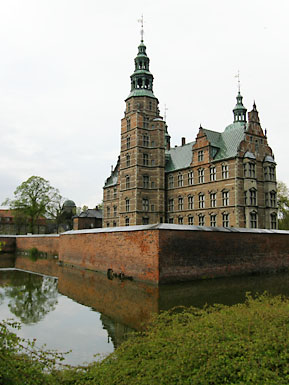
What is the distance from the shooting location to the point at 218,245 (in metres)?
20.5

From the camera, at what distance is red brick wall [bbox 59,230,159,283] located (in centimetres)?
1806

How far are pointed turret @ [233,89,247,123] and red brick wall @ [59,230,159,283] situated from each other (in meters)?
30.1

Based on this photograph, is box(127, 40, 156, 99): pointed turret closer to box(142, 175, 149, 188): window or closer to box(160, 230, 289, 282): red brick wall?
box(142, 175, 149, 188): window

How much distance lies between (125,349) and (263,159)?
28513mm

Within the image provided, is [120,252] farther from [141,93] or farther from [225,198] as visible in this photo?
[141,93]

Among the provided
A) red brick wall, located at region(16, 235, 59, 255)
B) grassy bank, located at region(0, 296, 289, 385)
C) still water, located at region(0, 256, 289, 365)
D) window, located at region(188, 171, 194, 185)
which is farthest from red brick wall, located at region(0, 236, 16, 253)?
grassy bank, located at region(0, 296, 289, 385)

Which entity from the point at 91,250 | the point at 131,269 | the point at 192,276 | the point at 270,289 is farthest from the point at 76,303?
the point at 91,250

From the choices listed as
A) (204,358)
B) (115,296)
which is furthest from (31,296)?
(204,358)

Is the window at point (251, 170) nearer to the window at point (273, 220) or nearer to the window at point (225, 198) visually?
the window at point (225, 198)

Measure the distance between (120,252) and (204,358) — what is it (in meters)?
15.8

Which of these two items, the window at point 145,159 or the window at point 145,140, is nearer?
the window at point 145,159

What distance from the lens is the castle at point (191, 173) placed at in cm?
3039

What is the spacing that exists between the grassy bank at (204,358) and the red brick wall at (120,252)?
10.8 meters

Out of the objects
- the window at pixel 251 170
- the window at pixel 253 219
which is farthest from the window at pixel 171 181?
the window at pixel 253 219
